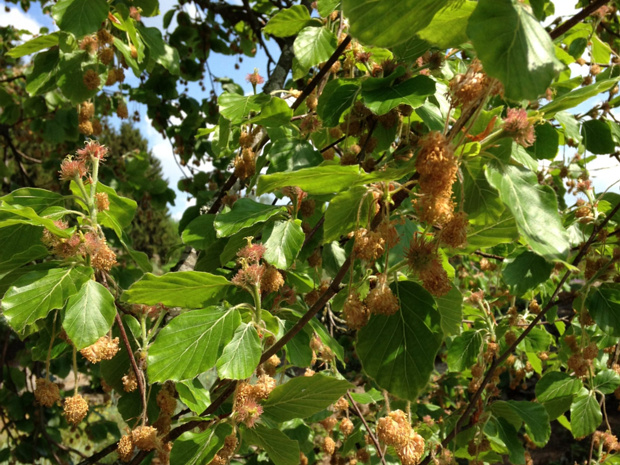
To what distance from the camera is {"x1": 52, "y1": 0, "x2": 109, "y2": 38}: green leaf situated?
1.78m

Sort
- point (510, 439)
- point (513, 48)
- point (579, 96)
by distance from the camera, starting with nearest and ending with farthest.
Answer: point (513, 48), point (579, 96), point (510, 439)

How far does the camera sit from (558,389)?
2176 millimetres

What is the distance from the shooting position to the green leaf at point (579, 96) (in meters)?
0.74

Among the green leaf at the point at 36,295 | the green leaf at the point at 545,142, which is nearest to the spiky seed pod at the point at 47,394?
the green leaf at the point at 36,295

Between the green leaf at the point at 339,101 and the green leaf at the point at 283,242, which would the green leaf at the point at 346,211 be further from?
the green leaf at the point at 339,101

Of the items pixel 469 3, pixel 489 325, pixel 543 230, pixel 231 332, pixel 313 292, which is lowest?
pixel 489 325

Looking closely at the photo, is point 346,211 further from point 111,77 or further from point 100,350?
point 111,77

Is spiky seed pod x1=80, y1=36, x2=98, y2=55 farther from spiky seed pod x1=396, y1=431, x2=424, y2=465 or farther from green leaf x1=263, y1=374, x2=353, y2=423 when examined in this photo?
spiky seed pod x1=396, y1=431, x2=424, y2=465

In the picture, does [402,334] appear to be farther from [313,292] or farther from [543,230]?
[313,292]

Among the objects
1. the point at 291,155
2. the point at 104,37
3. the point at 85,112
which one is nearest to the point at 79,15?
the point at 104,37

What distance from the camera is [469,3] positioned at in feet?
2.53

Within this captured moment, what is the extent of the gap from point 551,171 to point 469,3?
2.62 meters

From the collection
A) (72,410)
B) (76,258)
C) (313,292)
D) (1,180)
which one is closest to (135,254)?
(76,258)

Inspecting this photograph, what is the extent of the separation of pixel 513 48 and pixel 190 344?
2.93ft
